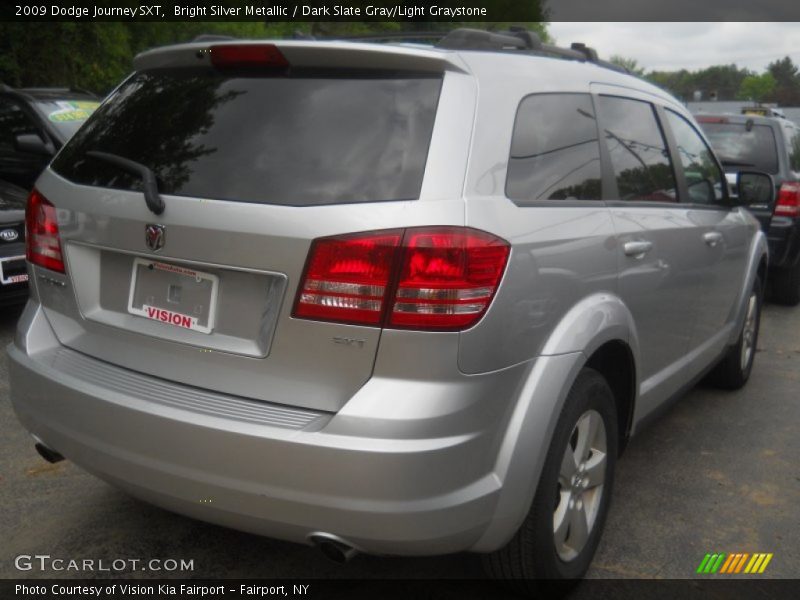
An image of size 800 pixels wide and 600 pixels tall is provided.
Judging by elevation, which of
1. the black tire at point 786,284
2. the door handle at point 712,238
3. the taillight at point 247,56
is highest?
the taillight at point 247,56

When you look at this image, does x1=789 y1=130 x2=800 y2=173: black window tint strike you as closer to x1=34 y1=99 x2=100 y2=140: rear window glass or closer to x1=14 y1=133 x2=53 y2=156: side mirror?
x1=34 y1=99 x2=100 y2=140: rear window glass

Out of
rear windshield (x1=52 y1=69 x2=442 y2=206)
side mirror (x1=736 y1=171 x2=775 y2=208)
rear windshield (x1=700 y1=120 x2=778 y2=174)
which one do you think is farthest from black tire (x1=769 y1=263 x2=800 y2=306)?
rear windshield (x1=52 y1=69 x2=442 y2=206)

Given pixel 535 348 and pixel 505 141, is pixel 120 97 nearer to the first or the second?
pixel 505 141

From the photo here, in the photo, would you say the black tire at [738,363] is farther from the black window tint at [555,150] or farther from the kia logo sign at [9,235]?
the kia logo sign at [9,235]

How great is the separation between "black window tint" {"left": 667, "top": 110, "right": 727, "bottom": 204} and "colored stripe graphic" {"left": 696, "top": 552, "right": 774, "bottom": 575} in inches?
63.4

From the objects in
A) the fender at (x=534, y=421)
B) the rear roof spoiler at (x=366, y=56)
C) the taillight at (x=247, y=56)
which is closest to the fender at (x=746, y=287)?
the fender at (x=534, y=421)

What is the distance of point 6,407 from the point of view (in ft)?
14.6

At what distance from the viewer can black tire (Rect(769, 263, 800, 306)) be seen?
26.2 feet

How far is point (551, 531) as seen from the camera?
262cm

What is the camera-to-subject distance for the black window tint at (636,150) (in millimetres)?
3244

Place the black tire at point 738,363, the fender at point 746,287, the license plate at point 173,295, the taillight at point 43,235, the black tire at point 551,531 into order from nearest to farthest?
the license plate at point 173,295 < the black tire at point 551,531 < the taillight at point 43,235 < the fender at point 746,287 < the black tire at point 738,363

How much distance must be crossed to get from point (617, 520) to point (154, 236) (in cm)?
216

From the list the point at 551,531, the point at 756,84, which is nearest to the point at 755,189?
the point at 551,531

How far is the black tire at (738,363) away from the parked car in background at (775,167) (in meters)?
2.45
